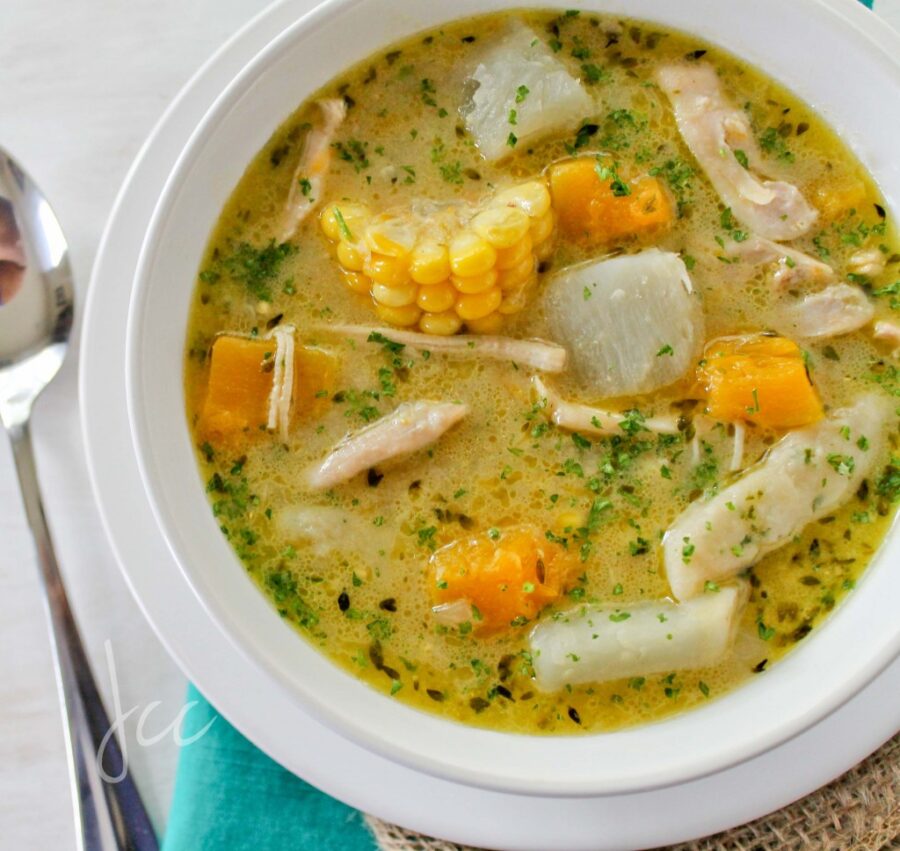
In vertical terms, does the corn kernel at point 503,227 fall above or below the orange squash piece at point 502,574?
above

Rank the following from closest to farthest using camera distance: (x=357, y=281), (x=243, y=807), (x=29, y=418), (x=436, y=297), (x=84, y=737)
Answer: (x=436, y=297) → (x=357, y=281) → (x=243, y=807) → (x=84, y=737) → (x=29, y=418)

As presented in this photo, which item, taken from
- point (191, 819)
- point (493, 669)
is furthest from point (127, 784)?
point (493, 669)

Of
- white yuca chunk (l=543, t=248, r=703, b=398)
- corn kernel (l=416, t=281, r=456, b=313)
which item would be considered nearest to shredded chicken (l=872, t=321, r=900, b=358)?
white yuca chunk (l=543, t=248, r=703, b=398)

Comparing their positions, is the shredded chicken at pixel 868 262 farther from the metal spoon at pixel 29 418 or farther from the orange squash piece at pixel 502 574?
the metal spoon at pixel 29 418

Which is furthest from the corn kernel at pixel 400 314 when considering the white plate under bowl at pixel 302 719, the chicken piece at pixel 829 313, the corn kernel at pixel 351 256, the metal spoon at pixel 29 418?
the metal spoon at pixel 29 418

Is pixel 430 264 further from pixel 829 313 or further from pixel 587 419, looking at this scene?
pixel 829 313

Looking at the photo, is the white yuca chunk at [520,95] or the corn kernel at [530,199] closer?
the corn kernel at [530,199]

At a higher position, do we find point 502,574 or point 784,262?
point 784,262

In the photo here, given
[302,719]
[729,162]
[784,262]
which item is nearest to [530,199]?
[729,162]
